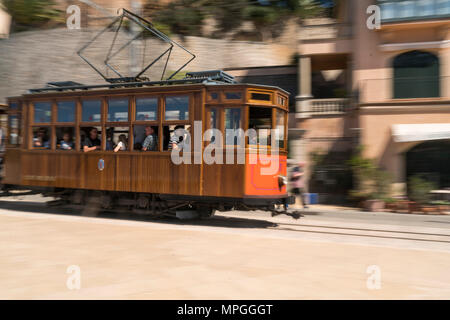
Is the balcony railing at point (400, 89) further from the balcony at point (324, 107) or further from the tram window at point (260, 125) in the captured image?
the tram window at point (260, 125)

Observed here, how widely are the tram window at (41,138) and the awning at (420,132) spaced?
10.8 meters

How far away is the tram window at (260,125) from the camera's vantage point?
7922 millimetres

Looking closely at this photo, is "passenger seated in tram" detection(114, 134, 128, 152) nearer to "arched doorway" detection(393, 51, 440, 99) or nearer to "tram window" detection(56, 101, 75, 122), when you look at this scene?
"tram window" detection(56, 101, 75, 122)

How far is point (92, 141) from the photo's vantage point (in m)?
9.23

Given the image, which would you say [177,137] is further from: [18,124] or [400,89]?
[400,89]

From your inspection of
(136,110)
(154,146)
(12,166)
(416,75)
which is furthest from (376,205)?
(12,166)

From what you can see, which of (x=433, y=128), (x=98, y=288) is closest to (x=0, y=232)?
(x=98, y=288)

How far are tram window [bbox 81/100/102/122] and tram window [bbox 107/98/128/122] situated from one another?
303 mm

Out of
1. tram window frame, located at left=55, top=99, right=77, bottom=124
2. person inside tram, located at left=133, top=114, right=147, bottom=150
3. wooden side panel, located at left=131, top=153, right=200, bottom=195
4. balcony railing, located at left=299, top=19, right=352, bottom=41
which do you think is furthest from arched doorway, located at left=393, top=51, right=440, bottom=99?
tram window frame, located at left=55, top=99, right=77, bottom=124

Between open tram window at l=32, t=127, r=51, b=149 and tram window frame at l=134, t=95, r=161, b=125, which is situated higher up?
tram window frame at l=134, t=95, r=161, b=125

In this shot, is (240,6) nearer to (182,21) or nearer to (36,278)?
(182,21)

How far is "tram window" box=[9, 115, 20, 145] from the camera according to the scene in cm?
1013

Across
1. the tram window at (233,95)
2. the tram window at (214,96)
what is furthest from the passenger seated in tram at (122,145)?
the tram window at (233,95)
